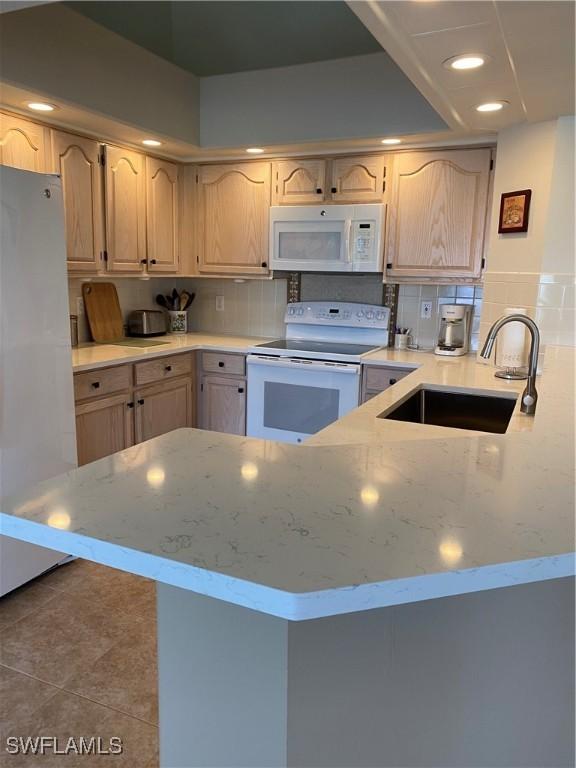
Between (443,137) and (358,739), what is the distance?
9.59 ft

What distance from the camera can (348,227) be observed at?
3.28m

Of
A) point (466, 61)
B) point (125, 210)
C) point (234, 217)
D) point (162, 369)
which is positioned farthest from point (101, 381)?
point (466, 61)

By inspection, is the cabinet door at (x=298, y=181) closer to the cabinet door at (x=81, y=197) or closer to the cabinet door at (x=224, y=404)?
the cabinet door at (x=81, y=197)

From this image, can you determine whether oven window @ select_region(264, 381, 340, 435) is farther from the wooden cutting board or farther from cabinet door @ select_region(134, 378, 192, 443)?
the wooden cutting board

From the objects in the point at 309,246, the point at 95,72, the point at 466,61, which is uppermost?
the point at 95,72

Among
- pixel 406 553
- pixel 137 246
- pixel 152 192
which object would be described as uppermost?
pixel 152 192

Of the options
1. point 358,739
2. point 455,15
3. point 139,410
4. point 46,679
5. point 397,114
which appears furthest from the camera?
point 139,410

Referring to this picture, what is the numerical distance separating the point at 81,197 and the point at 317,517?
269cm

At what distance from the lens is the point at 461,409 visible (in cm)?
243

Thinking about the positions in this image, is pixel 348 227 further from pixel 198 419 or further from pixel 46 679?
pixel 46 679

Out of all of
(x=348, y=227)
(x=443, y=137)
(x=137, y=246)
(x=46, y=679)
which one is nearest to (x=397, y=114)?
(x=443, y=137)

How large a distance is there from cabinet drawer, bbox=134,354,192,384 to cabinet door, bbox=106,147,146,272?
23.1 inches

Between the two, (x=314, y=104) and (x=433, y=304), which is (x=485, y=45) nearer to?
(x=314, y=104)

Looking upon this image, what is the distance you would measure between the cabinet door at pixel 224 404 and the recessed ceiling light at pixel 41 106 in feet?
5.69
